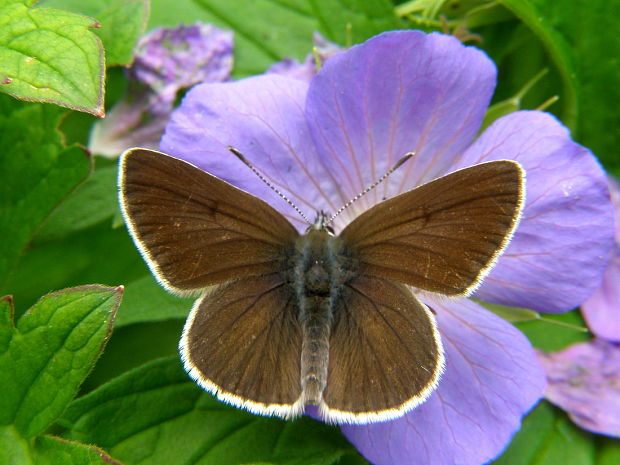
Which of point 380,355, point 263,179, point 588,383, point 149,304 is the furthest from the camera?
point 588,383

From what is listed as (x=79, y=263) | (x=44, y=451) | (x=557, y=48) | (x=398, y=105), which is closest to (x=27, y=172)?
(x=79, y=263)

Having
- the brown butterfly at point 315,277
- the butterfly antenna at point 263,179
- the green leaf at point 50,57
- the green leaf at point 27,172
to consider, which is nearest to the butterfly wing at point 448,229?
the brown butterfly at point 315,277

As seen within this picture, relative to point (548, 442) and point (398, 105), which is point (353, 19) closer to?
point (398, 105)

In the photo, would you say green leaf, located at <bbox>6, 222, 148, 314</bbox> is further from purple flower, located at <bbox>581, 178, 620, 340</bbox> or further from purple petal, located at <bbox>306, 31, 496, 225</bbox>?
purple flower, located at <bbox>581, 178, 620, 340</bbox>

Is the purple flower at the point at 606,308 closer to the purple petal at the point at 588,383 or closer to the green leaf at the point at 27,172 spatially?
the purple petal at the point at 588,383

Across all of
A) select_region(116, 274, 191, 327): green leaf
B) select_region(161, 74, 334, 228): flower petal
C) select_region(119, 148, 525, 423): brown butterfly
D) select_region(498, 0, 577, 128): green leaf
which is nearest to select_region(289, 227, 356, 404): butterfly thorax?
select_region(119, 148, 525, 423): brown butterfly

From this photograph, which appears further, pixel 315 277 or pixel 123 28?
pixel 123 28

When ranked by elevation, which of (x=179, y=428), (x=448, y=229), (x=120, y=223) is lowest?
(x=179, y=428)
